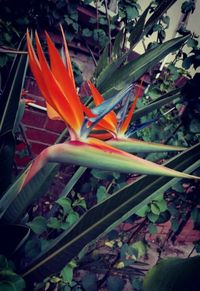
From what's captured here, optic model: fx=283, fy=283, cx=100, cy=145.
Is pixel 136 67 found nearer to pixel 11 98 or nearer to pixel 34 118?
pixel 11 98

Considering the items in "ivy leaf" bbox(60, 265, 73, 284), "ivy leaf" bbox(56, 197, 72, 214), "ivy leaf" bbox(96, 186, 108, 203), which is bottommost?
"ivy leaf" bbox(60, 265, 73, 284)

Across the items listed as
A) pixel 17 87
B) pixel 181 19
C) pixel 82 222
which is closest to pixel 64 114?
pixel 82 222

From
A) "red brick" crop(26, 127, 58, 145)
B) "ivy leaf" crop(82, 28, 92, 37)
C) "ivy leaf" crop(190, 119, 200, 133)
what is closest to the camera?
"ivy leaf" crop(190, 119, 200, 133)

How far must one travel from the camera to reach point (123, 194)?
0.48 meters

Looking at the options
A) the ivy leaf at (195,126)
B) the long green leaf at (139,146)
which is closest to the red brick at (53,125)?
the ivy leaf at (195,126)

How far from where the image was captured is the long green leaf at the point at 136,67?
0.67 metres

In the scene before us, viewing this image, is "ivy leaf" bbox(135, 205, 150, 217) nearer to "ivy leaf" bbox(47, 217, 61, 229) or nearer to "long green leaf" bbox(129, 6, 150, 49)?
"ivy leaf" bbox(47, 217, 61, 229)

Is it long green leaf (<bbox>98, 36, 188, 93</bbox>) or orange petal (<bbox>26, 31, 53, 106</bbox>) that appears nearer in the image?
orange petal (<bbox>26, 31, 53, 106</bbox>)

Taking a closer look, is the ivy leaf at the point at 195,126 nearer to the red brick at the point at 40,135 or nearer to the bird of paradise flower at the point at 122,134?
the bird of paradise flower at the point at 122,134

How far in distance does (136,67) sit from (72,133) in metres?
0.36

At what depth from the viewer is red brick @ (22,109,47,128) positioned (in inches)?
49.3

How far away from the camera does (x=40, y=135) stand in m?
1.28

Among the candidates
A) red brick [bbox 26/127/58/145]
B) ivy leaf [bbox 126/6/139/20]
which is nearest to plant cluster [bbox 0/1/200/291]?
ivy leaf [bbox 126/6/139/20]

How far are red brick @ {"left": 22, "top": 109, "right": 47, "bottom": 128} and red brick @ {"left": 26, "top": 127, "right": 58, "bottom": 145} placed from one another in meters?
0.02
